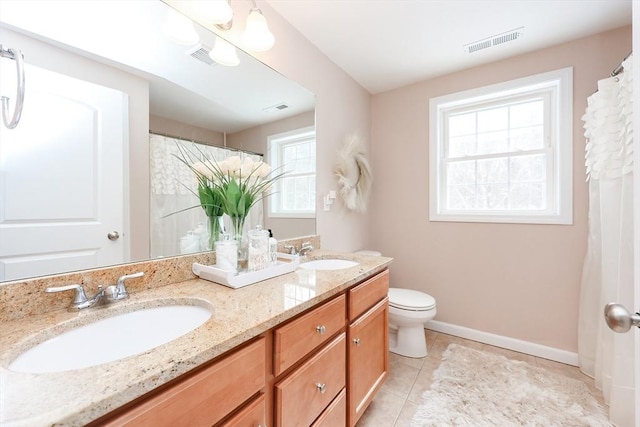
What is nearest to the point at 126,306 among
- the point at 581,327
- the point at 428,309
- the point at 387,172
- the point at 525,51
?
the point at 428,309

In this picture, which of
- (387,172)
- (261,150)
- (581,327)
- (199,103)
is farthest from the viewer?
(387,172)

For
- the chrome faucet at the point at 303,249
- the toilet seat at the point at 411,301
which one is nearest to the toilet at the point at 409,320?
the toilet seat at the point at 411,301

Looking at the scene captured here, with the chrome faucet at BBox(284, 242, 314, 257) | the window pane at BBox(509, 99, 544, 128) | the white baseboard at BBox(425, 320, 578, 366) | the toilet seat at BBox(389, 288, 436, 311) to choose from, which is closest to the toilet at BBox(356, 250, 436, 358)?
the toilet seat at BBox(389, 288, 436, 311)

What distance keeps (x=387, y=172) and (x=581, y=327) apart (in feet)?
6.25

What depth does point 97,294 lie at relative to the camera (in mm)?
838

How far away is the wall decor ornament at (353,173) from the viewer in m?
2.25

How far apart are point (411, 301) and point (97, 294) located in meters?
1.91

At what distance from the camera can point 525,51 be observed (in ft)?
6.72

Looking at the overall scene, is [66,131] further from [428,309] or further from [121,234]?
[428,309]

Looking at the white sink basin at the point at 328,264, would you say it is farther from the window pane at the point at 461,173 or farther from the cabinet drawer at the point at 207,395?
the window pane at the point at 461,173

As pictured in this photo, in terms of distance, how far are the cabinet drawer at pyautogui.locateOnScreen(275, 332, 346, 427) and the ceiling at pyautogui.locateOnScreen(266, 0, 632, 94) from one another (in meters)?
1.93

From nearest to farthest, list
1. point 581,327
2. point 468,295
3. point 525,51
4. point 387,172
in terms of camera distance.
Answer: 1. point 581,327
2. point 525,51
3. point 468,295
4. point 387,172

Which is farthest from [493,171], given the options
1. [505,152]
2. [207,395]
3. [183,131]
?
[207,395]

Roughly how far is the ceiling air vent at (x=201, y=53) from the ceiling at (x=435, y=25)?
0.63 meters
